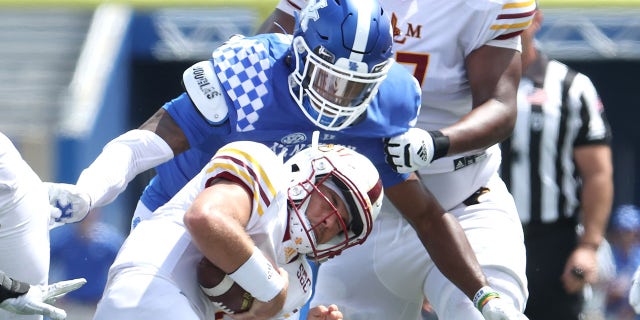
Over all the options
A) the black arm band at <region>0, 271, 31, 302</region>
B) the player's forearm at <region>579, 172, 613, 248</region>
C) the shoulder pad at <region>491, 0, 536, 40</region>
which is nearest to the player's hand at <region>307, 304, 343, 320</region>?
the black arm band at <region>0, 271, 31, 302</region>

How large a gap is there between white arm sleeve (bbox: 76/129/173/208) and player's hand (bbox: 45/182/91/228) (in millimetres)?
26

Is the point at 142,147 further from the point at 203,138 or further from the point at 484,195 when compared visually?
the point at 484,195

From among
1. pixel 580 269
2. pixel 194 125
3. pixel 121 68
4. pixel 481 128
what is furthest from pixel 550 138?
pixel 121 68

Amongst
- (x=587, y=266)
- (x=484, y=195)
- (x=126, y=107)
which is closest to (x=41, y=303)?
(x=484, y=195)

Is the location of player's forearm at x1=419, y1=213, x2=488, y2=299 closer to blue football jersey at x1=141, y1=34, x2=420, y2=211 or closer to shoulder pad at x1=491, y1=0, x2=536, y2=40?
blue football jersey at x1=141, y1=34, x2=420, y2=211

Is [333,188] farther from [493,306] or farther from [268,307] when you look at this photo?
[493,306]

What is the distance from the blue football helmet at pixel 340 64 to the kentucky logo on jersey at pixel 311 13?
14mm

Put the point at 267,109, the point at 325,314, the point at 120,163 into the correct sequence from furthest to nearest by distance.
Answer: the point at 267,109
the point at 120,163
the point at 325,314

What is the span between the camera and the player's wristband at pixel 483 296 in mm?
3646

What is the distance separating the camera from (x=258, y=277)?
2.94 metres

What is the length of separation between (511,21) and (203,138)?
3.38 feet

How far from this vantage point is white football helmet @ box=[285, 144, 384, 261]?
10.1 feet

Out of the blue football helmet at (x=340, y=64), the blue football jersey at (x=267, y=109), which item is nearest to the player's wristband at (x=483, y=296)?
the blue football jersey at (x=267, y=109)

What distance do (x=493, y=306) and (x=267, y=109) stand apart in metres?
0.81
